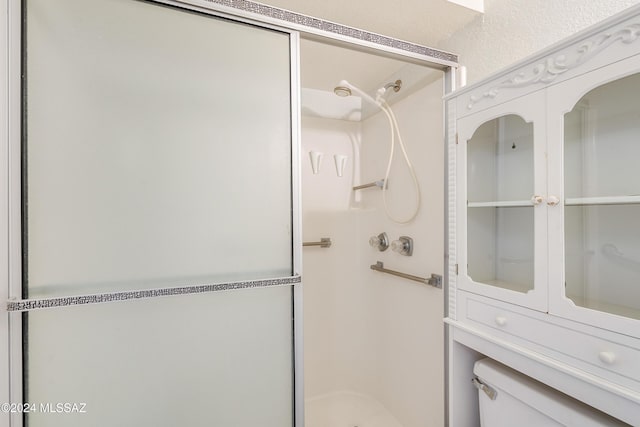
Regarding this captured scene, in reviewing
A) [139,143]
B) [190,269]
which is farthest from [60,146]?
[190,269]

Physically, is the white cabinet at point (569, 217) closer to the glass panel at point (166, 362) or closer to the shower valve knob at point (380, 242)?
the glass panel at point (166, 362)

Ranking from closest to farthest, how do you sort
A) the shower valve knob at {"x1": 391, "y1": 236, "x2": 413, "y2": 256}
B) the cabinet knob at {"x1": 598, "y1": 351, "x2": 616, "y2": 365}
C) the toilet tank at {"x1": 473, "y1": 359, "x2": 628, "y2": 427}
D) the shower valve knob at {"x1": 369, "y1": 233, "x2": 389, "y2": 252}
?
the cabinet knob at {"x1": 598, "y1": 351, "x2": 616, "y2": 365}
the toilet tank at {"x1": 473, "y1": 359, "x2": 628, "y2": 427}
the shower valve knob at {"x1": 391, "y1": 236, "x2": 413, "y2": 256}
the shower valve knob at {"x1": 369, "y1": 233, "x2": 389, "y2": 252}

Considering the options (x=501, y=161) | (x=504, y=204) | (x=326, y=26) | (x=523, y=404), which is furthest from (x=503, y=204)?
(x=326, y=26)

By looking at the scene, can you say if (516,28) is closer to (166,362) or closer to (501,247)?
(501,247)

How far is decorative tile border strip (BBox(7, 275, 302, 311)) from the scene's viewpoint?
727 millimetres

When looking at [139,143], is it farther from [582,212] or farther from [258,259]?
[582,212]

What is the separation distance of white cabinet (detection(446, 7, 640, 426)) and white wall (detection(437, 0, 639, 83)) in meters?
0.28

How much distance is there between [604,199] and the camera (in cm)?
70

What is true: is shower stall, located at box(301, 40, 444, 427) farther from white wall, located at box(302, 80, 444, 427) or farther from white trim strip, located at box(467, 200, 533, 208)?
white trim strip, located at box(467, 200, 533, 208)

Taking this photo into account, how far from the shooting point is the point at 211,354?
91 centimetres

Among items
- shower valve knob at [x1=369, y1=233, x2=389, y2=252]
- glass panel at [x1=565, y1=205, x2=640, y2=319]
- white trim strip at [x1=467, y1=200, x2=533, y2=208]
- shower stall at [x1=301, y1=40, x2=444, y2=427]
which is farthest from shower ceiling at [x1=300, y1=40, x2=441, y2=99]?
glass panel at [x1=565, y1=205, x2=640, y2=319]

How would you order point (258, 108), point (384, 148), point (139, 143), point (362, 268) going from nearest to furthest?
point (139, 143) < point (258, 108) < point (384, 148) < point (362, 268)

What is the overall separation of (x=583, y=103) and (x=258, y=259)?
97 centimetres

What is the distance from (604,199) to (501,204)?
0.27m
